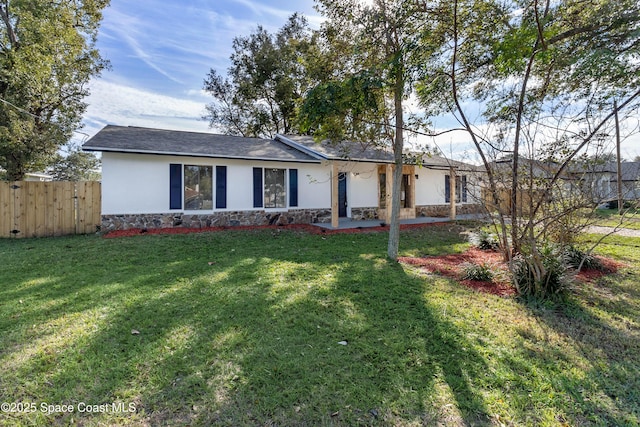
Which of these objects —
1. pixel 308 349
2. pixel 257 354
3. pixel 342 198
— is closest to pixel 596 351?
pixel 308 349

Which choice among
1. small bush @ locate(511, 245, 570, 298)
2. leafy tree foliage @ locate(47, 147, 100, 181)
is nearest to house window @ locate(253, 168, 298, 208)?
small bush @ locate(511, 245, 570, 298)

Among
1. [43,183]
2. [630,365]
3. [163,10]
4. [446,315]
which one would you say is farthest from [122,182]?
[630,365]

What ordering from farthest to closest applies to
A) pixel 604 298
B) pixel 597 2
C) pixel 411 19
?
pixel 411 19
pixel 597 2
pixel 604 298

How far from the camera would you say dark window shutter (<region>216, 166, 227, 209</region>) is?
36.1 feet

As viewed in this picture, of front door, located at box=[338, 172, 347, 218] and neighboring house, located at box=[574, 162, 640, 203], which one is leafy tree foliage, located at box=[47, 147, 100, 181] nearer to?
front door, located at box=[338, 172, 347, 218]

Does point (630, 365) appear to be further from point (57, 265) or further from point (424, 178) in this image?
point (424, 178)

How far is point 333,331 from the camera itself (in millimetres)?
3432

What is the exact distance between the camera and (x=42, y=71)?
11.1 m

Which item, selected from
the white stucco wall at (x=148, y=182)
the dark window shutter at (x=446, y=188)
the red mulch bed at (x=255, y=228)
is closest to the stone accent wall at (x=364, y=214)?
the red mulch bed at (x=255, y=228)

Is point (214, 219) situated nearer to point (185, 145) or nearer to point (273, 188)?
point (273, 188)

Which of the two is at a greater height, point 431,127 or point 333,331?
point 431,127

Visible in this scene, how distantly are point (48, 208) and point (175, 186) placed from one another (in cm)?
378

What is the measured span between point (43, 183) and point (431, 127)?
38.0 feet

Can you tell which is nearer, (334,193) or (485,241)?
(485,241)
